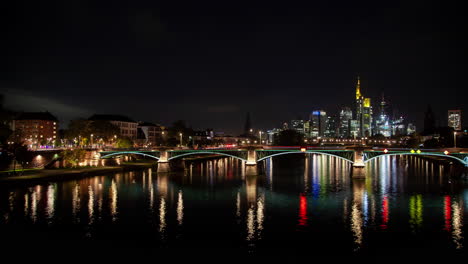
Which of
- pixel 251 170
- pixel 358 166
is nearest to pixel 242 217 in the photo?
pixel 251 170

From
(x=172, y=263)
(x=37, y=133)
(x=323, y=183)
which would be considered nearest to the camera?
(x=172, y=263)

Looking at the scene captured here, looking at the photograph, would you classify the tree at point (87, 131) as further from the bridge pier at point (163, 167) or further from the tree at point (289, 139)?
the tree at point (289, 139)

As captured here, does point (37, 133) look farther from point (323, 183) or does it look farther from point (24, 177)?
point (323, 183)

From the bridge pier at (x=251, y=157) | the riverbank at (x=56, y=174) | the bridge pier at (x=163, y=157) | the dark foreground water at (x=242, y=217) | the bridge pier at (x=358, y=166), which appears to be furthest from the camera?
the bridge pier at (x=163, y=157)

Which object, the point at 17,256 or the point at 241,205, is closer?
the point at 17,256

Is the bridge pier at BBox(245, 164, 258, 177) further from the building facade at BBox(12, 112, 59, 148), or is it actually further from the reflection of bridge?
the building facade at BBox(12, 112, 59, 148)

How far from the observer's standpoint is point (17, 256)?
2808 centimetres

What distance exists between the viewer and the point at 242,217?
131 ft

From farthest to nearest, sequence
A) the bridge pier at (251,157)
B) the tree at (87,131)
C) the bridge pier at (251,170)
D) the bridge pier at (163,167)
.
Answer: the tree at (87,131) → the bridge pier at (163,167) → the bridge pier at (251,157) → the bridge pier at (251,170)

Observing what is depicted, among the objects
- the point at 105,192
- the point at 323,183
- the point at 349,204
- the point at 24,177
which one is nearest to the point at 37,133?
the point at 24,177

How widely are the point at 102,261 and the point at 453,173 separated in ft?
237

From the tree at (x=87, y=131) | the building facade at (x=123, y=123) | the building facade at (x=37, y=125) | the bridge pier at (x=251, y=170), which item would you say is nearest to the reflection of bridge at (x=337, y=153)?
the bridge pier at (x=251, y=170)

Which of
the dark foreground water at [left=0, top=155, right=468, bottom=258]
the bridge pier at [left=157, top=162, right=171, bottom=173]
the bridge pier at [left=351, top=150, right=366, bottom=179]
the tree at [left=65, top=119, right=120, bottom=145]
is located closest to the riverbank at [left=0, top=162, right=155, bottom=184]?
the dark foreground water at [left=0, top=155, right=468, bottom=258]

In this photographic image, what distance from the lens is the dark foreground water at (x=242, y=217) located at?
30.6m
